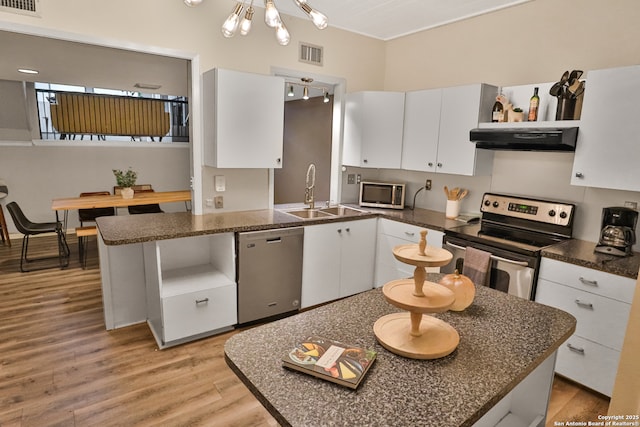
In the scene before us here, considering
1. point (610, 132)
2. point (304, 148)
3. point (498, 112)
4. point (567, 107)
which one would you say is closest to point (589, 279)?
point (610, 132)

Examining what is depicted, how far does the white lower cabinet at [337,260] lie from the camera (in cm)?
333

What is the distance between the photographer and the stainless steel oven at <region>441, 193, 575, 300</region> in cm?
259

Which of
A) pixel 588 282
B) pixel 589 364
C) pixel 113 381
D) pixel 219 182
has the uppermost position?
pixel 219 182

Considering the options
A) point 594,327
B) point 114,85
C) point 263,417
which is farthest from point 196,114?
point 114,85

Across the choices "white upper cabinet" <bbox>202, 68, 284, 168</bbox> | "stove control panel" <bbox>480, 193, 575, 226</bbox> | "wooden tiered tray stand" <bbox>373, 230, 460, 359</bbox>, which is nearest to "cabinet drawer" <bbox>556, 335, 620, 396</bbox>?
"stove control panel" <bbox>480, 193, 575, 226</bbox>

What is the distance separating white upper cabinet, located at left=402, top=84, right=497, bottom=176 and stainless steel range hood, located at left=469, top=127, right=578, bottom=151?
6.2 inches

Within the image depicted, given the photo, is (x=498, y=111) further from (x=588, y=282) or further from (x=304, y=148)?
(x=304, y=148)

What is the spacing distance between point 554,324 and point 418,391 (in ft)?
2.52

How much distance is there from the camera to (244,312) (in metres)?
3.05

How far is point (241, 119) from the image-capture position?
3068mm

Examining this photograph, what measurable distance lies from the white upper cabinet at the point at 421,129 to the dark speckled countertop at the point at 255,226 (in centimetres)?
52

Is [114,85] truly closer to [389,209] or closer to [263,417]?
[389,209]

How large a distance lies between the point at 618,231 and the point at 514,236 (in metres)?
0.64

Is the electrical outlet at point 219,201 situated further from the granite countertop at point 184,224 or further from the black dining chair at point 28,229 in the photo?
the black dining chair at point 28,229
